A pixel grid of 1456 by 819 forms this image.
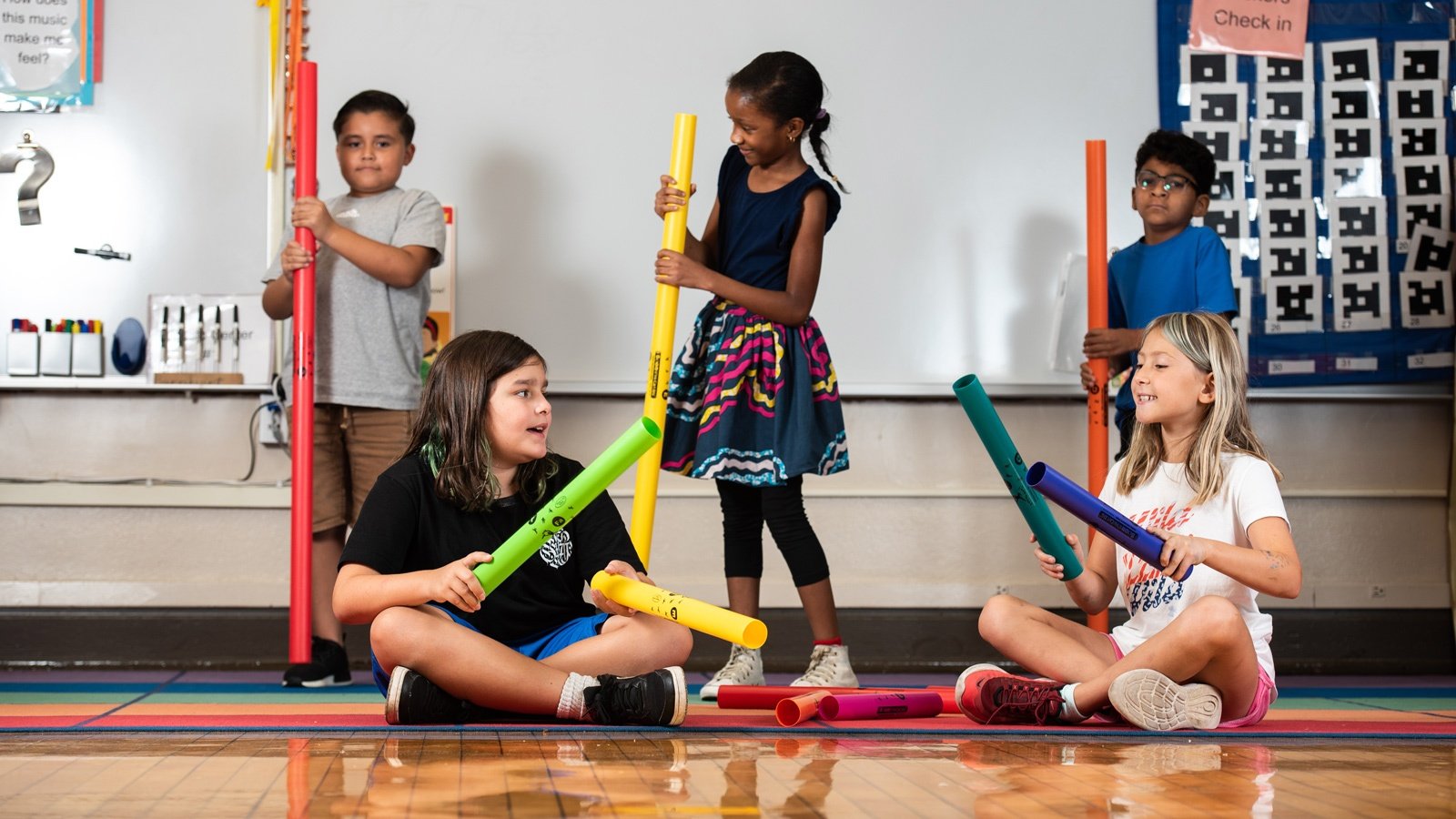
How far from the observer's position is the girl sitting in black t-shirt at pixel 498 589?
155cm

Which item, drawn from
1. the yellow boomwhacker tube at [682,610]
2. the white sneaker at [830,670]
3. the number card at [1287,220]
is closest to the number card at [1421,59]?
the number card at [1287,220]

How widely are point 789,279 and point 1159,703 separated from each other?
0.91 m

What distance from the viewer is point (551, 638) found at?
5.65 feet

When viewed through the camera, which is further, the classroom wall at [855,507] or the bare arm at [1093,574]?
the classroom wall at [855,507]

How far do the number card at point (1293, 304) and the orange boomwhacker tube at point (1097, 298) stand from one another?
542 millimetres

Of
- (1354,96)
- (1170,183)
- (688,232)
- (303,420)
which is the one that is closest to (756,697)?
(688,232)

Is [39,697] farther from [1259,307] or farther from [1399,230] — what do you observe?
[1399,230]

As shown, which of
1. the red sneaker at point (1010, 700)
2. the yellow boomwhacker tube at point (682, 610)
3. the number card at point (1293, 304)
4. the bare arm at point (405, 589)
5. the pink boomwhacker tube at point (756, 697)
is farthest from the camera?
the number card at point (1293, 304)

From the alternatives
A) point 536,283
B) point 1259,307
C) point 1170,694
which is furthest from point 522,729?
point 1259,307

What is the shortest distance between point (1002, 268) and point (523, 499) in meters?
1.39

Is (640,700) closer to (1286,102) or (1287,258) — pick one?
(1287,258)

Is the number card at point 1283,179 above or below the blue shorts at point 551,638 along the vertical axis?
above

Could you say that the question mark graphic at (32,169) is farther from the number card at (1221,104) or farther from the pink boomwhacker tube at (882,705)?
the number card at (1221,104)

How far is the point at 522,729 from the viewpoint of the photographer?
1490 mm
